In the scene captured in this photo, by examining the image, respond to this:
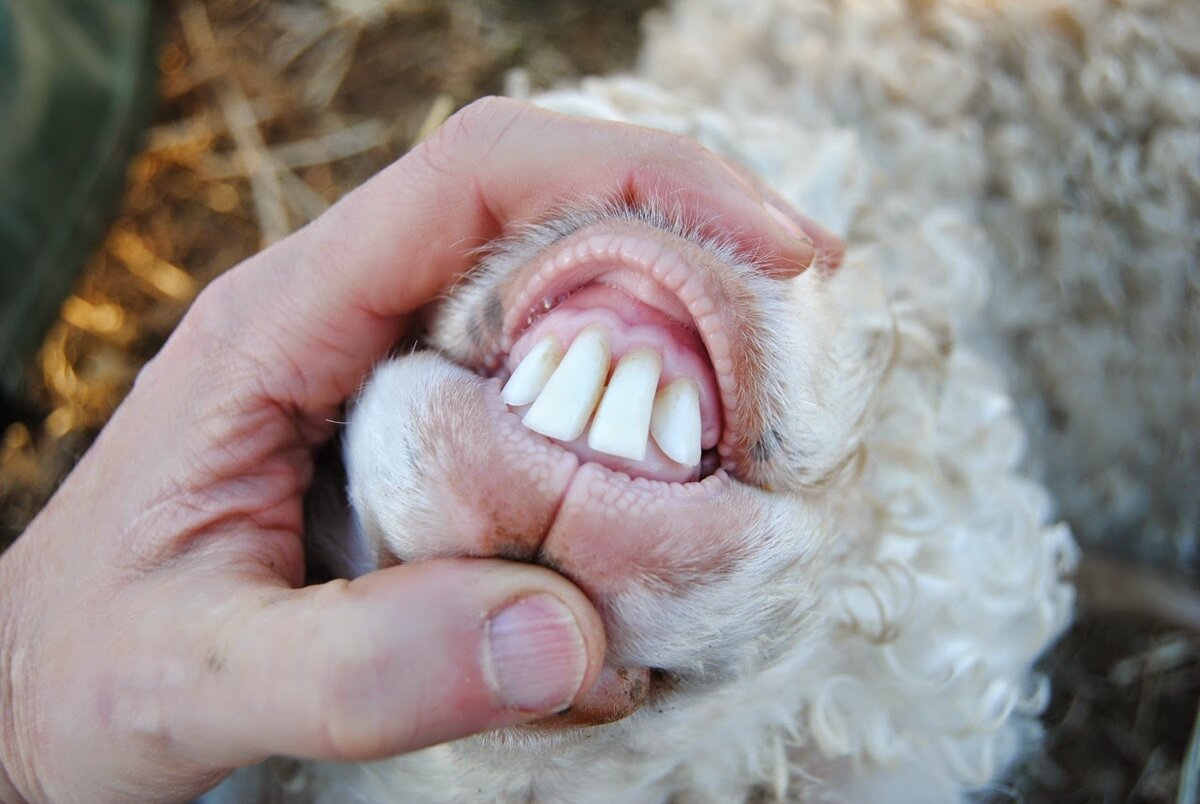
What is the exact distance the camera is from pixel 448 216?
0.99 metres

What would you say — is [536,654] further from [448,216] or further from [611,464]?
[448,216]

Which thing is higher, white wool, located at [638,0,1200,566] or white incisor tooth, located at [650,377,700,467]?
white wool, located at [638,0,1200,566]

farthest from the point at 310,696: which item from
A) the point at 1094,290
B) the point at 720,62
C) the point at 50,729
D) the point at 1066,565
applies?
the point at 1094,290

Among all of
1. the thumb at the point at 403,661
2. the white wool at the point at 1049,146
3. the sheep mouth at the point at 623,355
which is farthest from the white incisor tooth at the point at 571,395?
the white wool at the point at 1049,146

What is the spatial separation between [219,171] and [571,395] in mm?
1892

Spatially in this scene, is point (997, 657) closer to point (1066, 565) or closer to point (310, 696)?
point (1066, 565)

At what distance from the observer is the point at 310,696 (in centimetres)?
69

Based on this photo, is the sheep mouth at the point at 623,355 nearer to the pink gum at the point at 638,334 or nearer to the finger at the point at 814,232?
the pink gum at the point at 638,334

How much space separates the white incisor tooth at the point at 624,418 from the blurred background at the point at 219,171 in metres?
1.03

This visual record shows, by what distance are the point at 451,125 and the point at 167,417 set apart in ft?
1.39

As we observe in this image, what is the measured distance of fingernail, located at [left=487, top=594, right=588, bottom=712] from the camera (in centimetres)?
71

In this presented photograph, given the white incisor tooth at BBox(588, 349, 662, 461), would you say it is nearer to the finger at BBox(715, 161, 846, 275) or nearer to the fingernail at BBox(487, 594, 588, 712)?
the fingernail at BBox(487, 594, 588, 712)

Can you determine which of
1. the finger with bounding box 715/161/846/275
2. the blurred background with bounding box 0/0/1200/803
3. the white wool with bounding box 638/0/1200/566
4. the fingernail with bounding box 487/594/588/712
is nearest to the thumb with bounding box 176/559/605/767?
the fingernail with bounding box 487/594/588/712

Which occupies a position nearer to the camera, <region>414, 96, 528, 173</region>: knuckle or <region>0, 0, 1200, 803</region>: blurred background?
<region>414, 96, 528, 173</region>: knuckle
